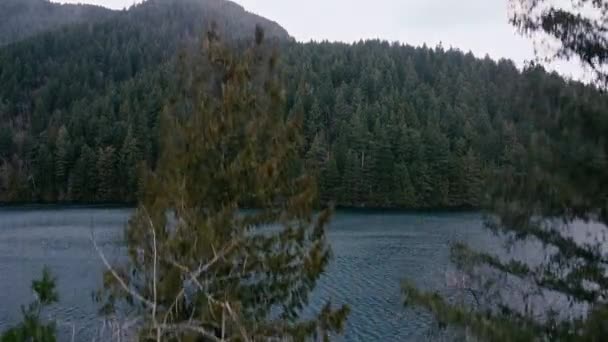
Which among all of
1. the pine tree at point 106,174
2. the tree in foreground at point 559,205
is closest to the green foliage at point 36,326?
the tree in foreground at point 559,205

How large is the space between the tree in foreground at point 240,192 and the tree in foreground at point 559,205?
65.9 inches

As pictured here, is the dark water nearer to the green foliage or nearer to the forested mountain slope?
the green foliage

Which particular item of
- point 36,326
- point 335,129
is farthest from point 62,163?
point 36,326

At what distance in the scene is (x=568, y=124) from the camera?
21.7 ft

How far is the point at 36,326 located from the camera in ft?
12.6

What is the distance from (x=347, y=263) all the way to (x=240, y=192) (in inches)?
754

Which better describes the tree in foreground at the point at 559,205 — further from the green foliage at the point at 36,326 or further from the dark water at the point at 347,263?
the dark water at the point at 347,263

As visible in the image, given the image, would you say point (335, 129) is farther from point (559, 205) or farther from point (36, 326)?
point (36, 326)

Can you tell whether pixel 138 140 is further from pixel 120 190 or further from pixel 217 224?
pixel 217 224

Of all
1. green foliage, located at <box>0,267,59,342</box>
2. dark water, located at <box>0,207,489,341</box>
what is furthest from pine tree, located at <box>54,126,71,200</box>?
green foliage, located at <box>0,267,59,342</box>

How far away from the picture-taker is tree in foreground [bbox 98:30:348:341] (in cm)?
783

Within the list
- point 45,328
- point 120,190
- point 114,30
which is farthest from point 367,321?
point 114,30

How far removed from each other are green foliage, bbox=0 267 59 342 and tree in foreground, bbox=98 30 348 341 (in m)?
3.27

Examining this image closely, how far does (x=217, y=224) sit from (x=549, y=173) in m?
3.86
